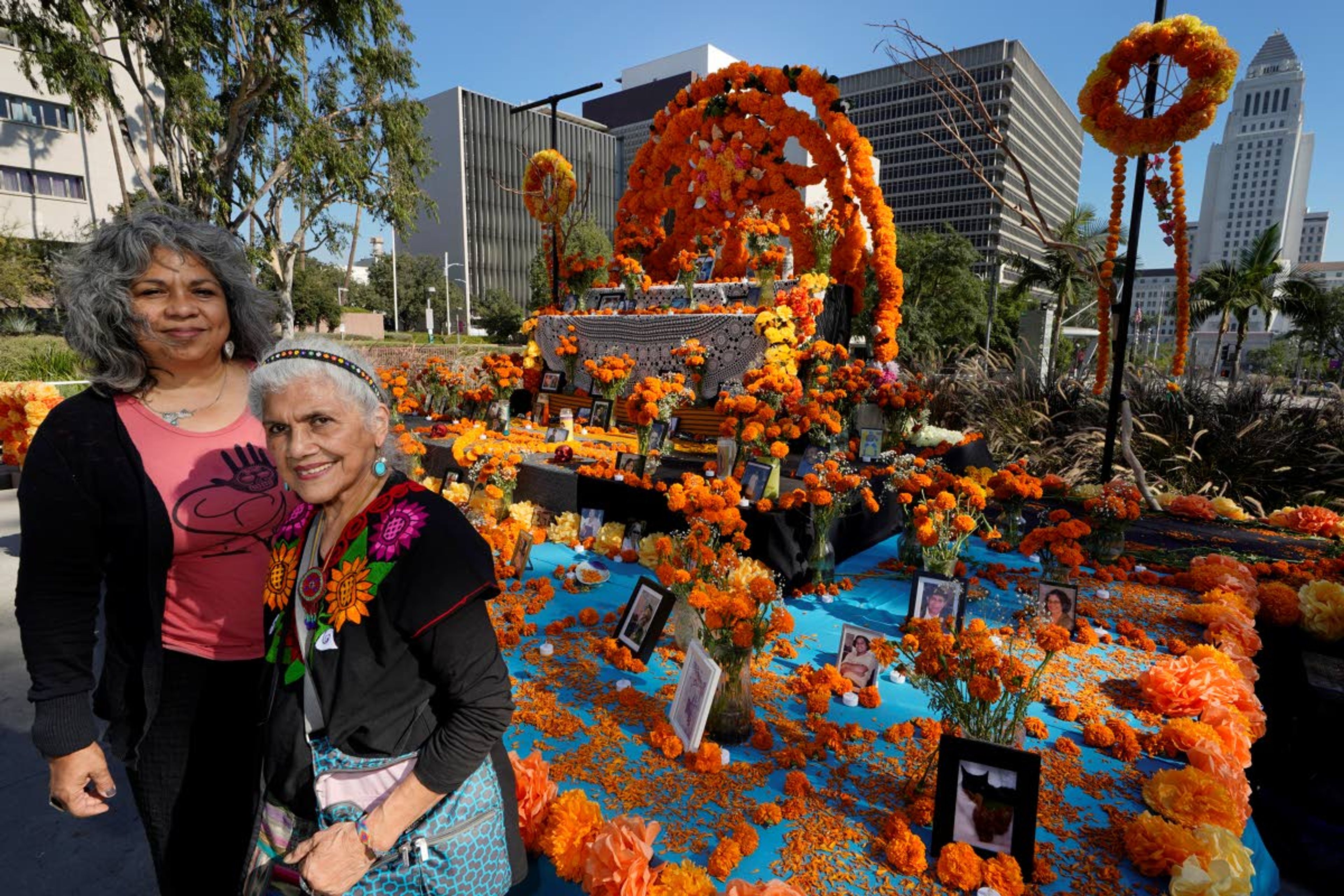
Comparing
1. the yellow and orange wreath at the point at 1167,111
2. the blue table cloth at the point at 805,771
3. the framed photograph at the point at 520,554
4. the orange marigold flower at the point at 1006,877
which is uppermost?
the yellow and orange wreath at the point at 1167,111

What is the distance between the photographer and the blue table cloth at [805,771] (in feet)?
5.82

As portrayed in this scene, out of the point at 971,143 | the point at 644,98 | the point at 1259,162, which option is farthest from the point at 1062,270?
the point at 1259,162

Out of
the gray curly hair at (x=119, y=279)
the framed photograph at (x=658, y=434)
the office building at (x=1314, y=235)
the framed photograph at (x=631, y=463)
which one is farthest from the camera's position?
the office building at (x=1314, y=235)

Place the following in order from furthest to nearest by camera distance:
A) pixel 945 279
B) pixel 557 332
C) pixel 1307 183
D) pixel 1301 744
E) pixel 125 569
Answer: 1. pixel 1307 183
2. pixel 945 279
3. pixel 557 332
4. pixel 1301 744
5. pixel 125 569

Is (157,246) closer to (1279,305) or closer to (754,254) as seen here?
(754,254)

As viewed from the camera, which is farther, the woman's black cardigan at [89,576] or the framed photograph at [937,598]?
the framed photograph at [937,598]

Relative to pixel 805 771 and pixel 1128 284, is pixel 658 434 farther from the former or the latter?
pixel 1128 284

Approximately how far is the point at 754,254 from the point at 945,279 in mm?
23226

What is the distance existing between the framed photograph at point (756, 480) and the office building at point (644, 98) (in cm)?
7459

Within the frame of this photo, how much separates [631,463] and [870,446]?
205cm

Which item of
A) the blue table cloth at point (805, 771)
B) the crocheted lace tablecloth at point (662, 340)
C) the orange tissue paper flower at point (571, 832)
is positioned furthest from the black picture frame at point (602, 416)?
the orange tissue paper flower at point (571, 832)

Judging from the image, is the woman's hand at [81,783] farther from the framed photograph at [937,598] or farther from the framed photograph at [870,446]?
the framed photograph at [870,446]

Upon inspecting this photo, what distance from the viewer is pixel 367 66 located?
12.7 metres

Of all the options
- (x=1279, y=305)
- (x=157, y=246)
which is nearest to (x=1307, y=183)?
(x=1279, y=305)
